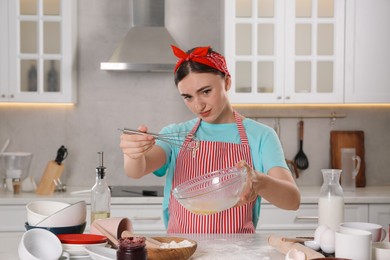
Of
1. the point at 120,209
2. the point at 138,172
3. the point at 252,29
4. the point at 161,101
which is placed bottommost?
the point at 120,209

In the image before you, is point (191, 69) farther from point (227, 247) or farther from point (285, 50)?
point (285, 50)

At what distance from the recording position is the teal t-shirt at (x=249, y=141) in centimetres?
249

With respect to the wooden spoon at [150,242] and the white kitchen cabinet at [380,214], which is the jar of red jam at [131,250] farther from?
the white kitchen cabinet at [380,214]

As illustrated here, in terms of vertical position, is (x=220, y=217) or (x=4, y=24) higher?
(x=4, y=24)

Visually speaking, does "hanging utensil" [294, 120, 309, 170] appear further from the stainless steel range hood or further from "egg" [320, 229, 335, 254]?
"egg" [320, 229, 335, 254]

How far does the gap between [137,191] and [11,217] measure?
0.83 metres

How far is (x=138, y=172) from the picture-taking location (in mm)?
2398

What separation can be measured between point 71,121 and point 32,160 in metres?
0.39

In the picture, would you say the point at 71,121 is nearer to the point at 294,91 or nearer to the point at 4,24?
the point at 4,24

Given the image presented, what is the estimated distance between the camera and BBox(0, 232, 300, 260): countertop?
1948 mm

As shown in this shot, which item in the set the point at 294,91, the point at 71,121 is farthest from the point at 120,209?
the point at 294,91

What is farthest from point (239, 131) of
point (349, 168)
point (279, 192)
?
point (349, 168)

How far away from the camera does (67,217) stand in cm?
198

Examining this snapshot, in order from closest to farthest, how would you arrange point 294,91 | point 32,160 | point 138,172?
point 138,172, point 294,91, point 32,160
